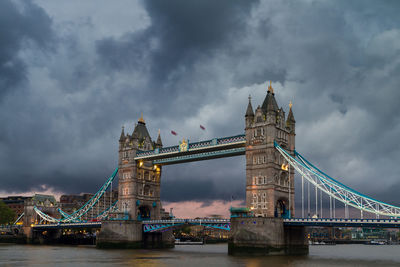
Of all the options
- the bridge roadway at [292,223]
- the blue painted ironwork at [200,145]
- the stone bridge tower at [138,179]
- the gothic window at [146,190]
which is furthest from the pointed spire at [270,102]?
the gothic window at [146,190]

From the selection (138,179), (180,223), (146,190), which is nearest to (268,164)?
(180,223)

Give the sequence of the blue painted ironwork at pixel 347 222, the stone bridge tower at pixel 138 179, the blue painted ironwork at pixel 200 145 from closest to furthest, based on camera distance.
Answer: the blue painted ironwork at pixel 347 222 < the blue painted ironwork at pixel 200 145 < the stone bridge tower at pixel 138 179

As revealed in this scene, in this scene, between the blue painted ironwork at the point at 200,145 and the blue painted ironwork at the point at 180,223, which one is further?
the blue painted ironwork at the point at 200,145

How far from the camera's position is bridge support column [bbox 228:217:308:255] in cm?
6719

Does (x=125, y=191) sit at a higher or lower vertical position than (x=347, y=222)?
higher

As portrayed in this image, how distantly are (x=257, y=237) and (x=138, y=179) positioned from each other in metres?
35.6

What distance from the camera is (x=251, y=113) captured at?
257 feet

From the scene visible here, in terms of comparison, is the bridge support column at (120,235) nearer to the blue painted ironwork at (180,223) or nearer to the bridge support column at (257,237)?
the blue painted ironwork at (180,223)

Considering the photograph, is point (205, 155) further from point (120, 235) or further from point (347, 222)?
point (347, 222)

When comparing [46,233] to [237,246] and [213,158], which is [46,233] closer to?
[213,158]

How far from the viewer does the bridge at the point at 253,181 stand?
67.9 meters

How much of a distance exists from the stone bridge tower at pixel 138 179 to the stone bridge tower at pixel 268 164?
94.0 ft

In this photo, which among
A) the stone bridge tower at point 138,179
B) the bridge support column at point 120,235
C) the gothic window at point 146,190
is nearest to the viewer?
the bridge support column at point 120,235

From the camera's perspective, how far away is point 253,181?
247ft
